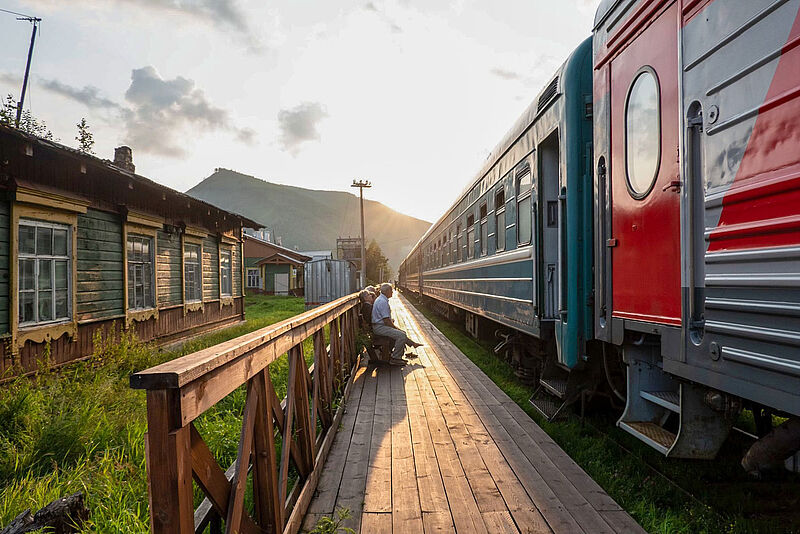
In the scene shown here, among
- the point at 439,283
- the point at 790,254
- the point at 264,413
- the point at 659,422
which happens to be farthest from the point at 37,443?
the point at 439,283

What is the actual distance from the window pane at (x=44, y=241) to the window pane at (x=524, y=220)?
6306 millimetres

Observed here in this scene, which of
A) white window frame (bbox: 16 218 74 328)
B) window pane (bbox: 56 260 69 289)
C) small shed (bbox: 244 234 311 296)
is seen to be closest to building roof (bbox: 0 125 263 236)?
white window frame (bbox: 16 218 74 328)

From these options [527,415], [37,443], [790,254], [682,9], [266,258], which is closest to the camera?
[790,254]

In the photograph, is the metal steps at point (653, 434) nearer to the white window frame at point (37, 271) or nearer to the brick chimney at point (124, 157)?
the white window frame at point (37, 271)

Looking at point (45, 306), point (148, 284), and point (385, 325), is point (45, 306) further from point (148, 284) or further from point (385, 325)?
point (385, 325)

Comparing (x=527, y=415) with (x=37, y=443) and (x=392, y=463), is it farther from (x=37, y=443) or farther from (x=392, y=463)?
(x=37, y=443)

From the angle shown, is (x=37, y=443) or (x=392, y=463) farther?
(x=37, y=443)

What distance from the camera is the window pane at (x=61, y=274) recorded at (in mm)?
7702

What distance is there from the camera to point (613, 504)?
10.7 ft

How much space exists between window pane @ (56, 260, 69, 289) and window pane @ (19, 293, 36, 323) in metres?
0.66

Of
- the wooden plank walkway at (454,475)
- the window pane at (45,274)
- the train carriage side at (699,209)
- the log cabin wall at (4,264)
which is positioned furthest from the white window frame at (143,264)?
the train carriage side at (699,209)

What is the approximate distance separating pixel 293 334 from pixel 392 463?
1518mm

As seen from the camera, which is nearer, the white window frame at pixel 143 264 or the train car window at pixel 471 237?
the train car window at pixel 471 237

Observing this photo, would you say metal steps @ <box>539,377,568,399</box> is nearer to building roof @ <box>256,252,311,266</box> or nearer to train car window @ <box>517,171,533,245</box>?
train car window @ <box>517,171,533,245</box>
